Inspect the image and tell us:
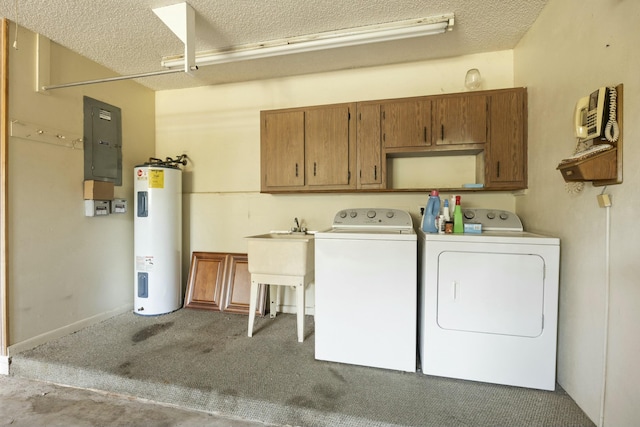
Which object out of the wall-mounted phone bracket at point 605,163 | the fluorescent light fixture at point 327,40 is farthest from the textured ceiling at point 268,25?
the wall-mounted phone bracket at point 605,163

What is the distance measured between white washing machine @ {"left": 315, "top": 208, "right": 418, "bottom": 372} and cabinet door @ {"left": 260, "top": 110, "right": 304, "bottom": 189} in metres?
0.98

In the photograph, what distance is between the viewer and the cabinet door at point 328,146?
2670mm

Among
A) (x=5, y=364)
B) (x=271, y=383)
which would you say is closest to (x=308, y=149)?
(x=271, y=383)

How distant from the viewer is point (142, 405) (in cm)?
184

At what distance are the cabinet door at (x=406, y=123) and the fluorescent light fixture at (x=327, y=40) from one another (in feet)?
1.72

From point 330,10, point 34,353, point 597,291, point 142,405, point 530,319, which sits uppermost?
point 330,10

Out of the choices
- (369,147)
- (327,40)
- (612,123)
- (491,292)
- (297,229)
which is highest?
(327,40)

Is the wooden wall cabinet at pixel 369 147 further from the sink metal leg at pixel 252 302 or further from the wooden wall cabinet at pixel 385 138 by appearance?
the sink metal leg at pixel 252 302

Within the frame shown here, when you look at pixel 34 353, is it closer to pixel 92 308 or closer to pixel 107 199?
pixel 92 308

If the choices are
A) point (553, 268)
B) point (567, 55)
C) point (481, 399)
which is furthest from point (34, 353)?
point (567, 55)

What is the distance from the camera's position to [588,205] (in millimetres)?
1555

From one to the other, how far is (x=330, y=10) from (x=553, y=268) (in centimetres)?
229

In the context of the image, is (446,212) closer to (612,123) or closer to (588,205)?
(588,205)

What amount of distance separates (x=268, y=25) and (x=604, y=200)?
8.08 feet
